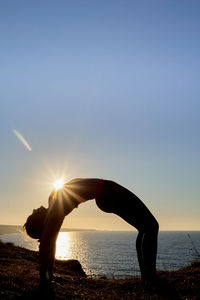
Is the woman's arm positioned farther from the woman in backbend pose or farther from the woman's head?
the woman's head

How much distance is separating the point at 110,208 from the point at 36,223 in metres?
1.46

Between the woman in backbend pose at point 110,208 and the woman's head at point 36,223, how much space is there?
15cm

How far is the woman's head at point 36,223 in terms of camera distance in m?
5.38

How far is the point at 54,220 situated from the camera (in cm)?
488

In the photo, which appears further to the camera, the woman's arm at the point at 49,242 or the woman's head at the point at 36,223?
the woman's head at the point at 36,223

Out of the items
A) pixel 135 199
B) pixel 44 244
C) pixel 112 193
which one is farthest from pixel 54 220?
pixel 135 199

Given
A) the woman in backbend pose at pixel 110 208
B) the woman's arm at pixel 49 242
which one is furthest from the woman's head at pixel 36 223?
the woman's arm at pixel 49 242

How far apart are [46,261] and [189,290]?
113 inches

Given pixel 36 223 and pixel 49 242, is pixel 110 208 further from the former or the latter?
pixel 36 223

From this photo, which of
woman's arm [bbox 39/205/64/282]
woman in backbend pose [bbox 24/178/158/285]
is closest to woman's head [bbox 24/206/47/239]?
woman in backbend pose [bbox 24/178/158/285]

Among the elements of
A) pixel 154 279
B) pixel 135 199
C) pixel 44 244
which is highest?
pixel 135 199

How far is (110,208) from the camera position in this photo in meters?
5.24

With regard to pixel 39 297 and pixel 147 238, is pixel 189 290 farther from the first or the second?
pixel 39 297

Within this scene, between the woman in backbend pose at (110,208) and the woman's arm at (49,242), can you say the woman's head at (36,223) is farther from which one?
the woman's arm at (49,242)
